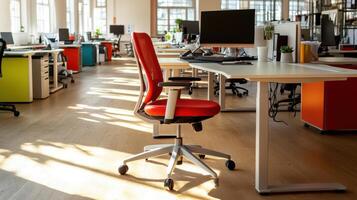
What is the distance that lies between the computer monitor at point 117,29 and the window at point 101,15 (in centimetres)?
120

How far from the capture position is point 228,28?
4664mm

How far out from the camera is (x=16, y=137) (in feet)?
14.8

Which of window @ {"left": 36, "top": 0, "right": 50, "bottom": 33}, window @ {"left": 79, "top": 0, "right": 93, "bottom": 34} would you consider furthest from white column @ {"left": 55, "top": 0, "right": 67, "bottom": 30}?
window @ {"left": 79, "top": 0, "right": 93, "bottom": 34}

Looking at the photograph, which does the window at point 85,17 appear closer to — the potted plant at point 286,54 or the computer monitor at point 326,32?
the computer monitor at point 326,32

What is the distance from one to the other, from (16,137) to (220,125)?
210 cm

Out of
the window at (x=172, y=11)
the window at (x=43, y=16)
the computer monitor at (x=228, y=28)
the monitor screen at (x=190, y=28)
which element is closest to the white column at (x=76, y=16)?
the window at (x=43, y=16)

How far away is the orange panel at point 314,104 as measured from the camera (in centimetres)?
466

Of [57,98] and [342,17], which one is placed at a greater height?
[342,17]

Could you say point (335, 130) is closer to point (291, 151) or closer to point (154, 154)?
point (291, 151)

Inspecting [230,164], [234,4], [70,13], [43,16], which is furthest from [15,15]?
[234,4]

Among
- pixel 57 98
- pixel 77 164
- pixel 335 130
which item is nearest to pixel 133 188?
pixel 77 164

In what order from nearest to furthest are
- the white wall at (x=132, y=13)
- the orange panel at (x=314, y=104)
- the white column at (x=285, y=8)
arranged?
the orange panel at (x=314, y=104)
the white column at (x=285, y=8)
the white wall at (x=132, y=13)

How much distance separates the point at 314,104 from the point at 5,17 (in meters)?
7.07

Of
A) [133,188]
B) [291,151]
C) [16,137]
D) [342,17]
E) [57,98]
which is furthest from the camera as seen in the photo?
[342,17]
